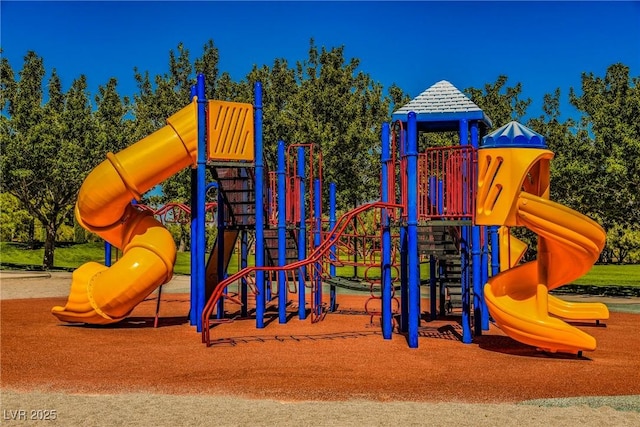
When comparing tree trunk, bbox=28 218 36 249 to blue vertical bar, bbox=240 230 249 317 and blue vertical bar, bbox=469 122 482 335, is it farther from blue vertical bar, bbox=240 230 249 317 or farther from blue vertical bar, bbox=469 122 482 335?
blue vertical bar, bbox=469 122 482 335

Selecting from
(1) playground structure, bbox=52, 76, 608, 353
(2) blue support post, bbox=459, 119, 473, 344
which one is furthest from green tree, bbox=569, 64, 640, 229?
(2) blue support post, bbox=459, 119, 473, 344

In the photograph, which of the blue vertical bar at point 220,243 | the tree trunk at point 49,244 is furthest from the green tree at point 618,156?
the tree trunk at point 49,244

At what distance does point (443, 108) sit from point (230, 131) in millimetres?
4451

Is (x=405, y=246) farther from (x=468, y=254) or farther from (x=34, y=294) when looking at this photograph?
(x=34, y=294)

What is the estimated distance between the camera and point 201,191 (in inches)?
540

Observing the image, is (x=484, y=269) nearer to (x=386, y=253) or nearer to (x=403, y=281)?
(x=403, y=281)

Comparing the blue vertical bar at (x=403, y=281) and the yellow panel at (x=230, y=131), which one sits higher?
the yellow panel at (x=230, y=131)

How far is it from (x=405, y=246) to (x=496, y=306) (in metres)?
2.81

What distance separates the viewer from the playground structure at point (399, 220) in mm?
11289

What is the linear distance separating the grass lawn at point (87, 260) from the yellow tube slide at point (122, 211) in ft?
81.3

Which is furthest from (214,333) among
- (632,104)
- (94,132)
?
(94,132)

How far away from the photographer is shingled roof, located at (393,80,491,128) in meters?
14.2

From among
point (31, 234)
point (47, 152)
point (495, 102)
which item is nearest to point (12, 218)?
point (31, 234)

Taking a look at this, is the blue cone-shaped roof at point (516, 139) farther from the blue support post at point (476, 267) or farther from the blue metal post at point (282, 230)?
the blue metal post at point (282, 230)
